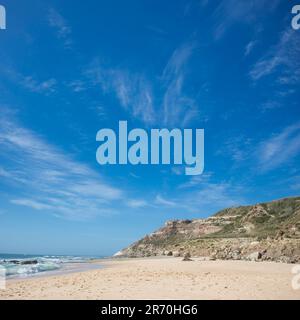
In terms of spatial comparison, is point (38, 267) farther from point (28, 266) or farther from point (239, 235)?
point (239, 235)

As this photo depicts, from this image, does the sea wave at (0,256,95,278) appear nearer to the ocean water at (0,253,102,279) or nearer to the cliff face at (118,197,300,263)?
the ocean water at (0,253,102,279)

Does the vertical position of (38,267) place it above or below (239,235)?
above

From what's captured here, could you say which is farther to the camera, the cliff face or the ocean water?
the cliff face

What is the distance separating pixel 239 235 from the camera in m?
86.6

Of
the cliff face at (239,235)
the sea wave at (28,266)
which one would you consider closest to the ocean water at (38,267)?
the sea wave at (28,266)

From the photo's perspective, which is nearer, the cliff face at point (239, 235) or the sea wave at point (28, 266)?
the sea wave at point (28, 266)

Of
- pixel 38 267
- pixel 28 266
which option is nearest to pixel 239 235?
pixel 28 266

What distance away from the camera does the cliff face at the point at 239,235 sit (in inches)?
1521

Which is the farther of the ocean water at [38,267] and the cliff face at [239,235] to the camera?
the cliff face at [239,235]

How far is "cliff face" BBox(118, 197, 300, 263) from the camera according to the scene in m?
38.6

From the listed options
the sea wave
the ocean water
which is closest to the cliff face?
the ocean water

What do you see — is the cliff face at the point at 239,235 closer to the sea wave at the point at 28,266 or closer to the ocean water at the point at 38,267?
the ocean water at the point at 38,267
